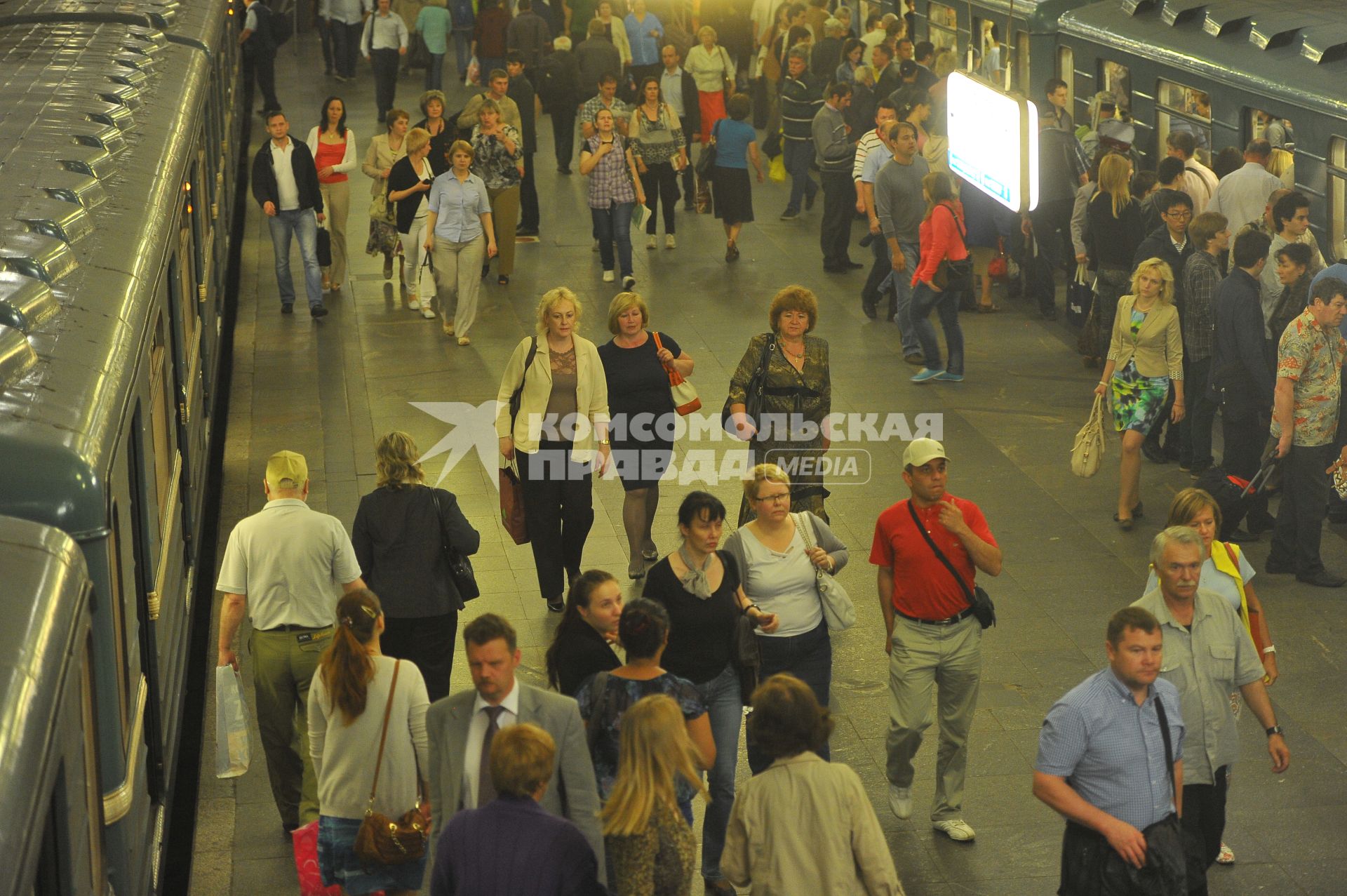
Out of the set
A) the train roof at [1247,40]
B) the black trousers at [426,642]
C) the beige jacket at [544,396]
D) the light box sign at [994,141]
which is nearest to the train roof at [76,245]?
the black trousers at [426,642]

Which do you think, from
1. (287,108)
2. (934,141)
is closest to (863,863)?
(934,141)

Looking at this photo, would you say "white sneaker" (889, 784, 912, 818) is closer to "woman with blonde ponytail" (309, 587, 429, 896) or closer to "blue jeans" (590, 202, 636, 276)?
"woman with blonde ponytail" (309, 587, 429, 896)

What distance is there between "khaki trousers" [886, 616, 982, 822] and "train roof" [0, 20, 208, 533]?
323 cm

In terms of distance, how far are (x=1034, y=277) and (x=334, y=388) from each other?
672cm

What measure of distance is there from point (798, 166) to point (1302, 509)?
10765 millimetres

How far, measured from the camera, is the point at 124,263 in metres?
6.72

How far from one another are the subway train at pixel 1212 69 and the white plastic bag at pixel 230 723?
907 cm

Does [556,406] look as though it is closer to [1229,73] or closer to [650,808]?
[650,808]

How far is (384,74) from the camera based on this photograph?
25859 millimetres

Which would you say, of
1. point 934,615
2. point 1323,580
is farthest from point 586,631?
point 1323,580

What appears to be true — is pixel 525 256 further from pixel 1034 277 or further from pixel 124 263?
pixel 124 263

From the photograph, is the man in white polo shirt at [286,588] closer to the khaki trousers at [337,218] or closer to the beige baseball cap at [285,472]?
the beige baseball cap at [285,472]

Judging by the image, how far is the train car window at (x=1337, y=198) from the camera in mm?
12648

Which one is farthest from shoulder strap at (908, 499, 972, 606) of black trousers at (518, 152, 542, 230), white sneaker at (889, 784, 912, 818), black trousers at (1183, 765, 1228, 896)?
black trousers at (518, 152, 542, 230)
